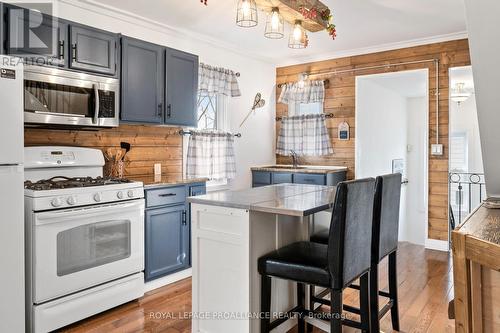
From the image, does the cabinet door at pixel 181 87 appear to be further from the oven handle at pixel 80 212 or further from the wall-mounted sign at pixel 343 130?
the wall-mounted sign at pixel 343 130

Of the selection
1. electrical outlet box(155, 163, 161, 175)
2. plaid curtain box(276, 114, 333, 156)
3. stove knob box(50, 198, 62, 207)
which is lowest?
stove knob box(50, 198, 62, 207)

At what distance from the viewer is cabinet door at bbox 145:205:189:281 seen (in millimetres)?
3102

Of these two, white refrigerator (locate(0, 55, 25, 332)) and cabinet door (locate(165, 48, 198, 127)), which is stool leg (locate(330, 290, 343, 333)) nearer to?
white refrigerator (locate(0, 55, 25, 332))

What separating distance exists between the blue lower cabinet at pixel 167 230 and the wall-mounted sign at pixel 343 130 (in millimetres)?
2339

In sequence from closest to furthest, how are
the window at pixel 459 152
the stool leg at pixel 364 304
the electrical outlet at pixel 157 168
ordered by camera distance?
1. the stool leg at pixel 364 304
2. the electrical outlet at pixel 157 168
3. the window at pixel 459 152

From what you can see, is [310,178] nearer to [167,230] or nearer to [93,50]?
[167,230]

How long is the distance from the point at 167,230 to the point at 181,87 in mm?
1419

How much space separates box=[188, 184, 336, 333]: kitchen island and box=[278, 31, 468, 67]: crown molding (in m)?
3.01

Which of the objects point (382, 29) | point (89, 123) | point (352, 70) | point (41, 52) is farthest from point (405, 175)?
point (41, 52)

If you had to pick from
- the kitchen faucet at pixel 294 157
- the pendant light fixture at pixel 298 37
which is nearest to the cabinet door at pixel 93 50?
the pendant light fixture at pixel 298 37

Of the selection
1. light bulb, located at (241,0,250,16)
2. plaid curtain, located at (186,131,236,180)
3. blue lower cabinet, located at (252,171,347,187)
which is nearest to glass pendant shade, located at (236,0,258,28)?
light bulb, located at (241,0,250,16)

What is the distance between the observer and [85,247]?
2586mm

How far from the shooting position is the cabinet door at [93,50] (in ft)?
9.14

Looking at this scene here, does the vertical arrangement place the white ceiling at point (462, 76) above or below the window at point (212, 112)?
above
